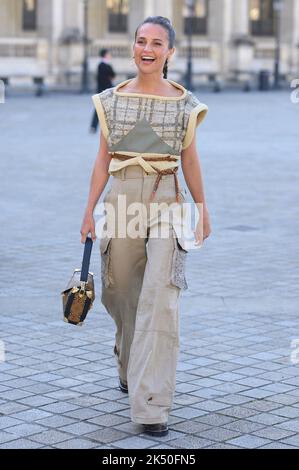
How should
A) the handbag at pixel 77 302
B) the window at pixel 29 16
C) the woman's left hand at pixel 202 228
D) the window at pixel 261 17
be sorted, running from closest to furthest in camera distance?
the handbag at pixel 77 302, the woman's left hand at pixel 202 228, the window at pixel 29 16, the window at pixel 261 17

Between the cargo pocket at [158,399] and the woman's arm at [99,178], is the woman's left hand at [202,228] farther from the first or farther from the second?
the cargo pocket at [158,399]

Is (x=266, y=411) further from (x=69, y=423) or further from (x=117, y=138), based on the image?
(x=117, y=138)

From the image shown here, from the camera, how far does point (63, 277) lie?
10039 mm

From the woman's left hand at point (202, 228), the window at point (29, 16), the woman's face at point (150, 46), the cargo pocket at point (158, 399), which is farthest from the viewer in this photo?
the window at point (29, 16)

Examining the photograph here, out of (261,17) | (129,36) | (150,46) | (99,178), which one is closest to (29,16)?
(129,36)

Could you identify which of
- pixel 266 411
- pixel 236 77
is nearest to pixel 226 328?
pixel 266 411

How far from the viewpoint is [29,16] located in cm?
5428

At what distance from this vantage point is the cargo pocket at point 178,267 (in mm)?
5778

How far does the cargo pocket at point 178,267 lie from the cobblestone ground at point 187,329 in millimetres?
716

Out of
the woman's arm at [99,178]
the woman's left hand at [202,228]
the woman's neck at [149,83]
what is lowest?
the woman's left hand at [202,228]

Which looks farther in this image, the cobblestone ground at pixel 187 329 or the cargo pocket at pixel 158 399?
the cobblestone ground at pixel 187 329

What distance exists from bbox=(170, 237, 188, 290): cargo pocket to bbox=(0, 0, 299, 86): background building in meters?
45.8

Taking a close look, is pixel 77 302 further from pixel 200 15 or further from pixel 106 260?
pixel 200 15

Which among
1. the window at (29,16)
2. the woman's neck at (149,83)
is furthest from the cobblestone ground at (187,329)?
the window at (29,16)
